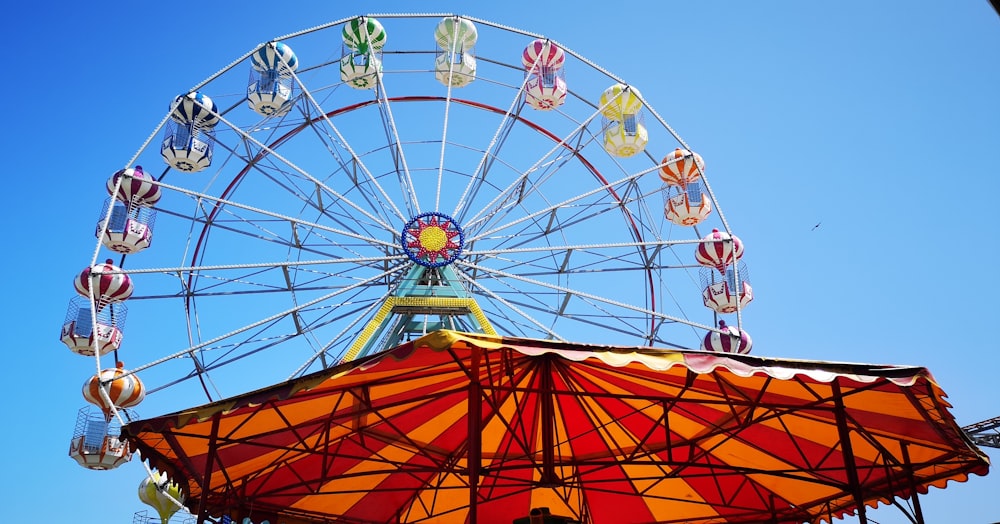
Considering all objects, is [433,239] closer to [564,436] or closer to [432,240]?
[432,240]

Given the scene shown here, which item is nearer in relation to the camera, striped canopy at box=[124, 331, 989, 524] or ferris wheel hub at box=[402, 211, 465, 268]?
striped canopy at box=[124, 331, 989, 524]

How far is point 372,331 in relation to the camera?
14.0 m

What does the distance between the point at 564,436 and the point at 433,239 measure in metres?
5.41

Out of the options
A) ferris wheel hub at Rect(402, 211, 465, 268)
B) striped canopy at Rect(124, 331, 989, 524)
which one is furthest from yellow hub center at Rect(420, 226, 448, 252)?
striped canopy at Rect(124, 331, 989, 524)

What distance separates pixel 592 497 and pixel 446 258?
512cm

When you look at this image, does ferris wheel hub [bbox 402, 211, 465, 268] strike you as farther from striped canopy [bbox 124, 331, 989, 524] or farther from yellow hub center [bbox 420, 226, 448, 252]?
striped canopy [bbox 124, 331, 989, 524]

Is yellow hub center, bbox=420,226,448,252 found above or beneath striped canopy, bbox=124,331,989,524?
above

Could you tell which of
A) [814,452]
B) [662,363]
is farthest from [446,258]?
[662,363]

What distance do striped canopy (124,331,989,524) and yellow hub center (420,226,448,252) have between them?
4733mm

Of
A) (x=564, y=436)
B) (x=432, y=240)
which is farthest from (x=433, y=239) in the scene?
(x=564, y=436)

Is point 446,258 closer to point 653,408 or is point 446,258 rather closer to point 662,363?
point 653,408

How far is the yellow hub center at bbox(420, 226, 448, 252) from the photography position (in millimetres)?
14727

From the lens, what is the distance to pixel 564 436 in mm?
10562

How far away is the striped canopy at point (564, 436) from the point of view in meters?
6.57
